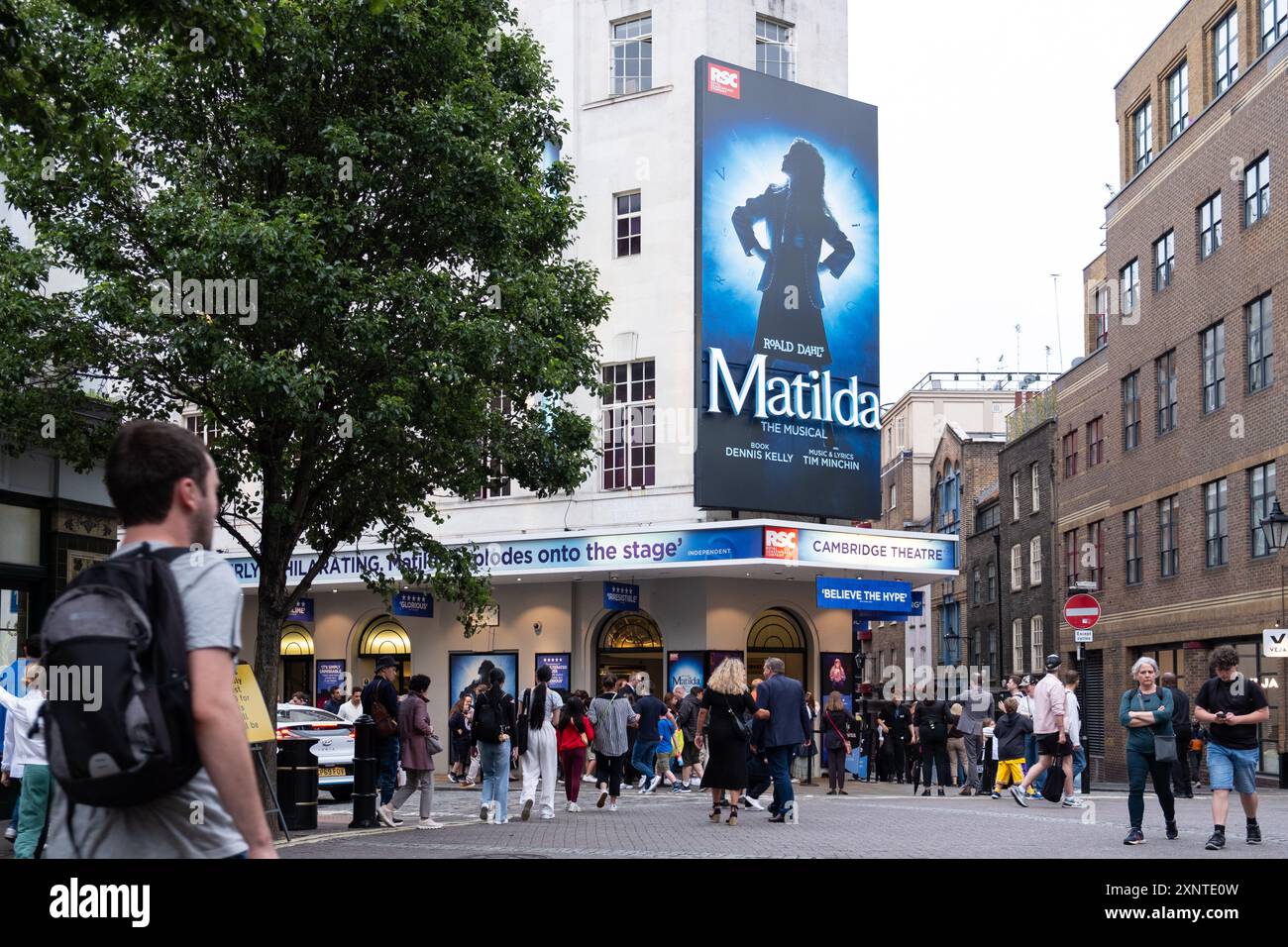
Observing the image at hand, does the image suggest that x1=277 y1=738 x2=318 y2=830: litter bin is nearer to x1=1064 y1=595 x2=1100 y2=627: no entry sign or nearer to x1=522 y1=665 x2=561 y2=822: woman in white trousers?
x1=522 y1=665 x2=561 y2=822: woman in white trousers

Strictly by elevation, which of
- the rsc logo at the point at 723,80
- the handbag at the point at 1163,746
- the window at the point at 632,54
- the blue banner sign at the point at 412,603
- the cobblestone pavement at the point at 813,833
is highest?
the window at the point at 632,54

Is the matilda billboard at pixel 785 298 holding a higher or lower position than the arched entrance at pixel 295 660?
higher

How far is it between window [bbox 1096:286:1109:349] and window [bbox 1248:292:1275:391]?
1042cm

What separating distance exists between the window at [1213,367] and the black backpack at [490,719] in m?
22.9

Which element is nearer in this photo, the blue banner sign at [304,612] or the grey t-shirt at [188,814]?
the grey t-shirt at [188,814]

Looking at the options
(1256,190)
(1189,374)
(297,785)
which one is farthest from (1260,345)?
(297,785)

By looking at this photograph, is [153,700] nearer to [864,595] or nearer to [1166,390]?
[864,595]

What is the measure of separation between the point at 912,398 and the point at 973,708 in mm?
54273

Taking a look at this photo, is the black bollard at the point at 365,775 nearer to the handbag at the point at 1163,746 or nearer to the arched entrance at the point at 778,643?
the handbag at the point at 1163,746

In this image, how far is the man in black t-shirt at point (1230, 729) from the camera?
14.2m

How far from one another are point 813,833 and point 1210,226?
24.9m

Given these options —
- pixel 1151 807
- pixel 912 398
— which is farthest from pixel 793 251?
pixel 912 398

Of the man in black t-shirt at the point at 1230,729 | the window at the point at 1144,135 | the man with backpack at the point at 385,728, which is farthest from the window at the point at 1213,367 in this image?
the man with backpack at the point at 385,728
